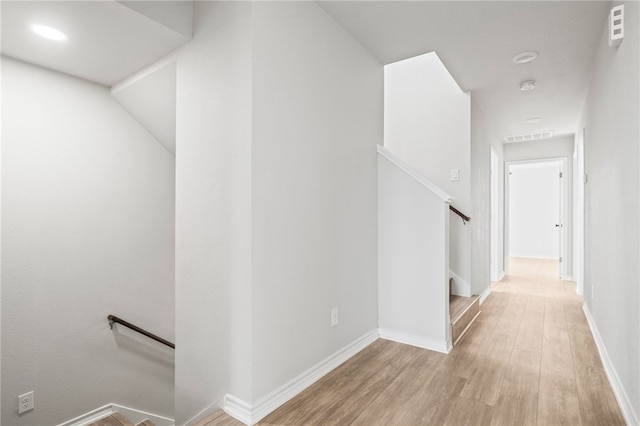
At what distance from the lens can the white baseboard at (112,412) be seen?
265cm

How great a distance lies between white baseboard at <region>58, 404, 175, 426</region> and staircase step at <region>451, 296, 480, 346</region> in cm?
276

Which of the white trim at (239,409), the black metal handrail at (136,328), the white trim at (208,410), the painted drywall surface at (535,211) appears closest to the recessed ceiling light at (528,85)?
the white trim at (239,409)

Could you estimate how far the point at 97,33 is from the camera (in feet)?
6.69

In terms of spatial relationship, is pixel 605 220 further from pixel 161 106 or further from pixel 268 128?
pixel 161 106

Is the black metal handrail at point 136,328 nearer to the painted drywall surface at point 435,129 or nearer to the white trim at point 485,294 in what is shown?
the painted drywall surface at point 435,129

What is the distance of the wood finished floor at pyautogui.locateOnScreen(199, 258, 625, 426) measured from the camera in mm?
1830

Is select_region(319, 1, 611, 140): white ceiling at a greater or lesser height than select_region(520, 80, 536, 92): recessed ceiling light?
greater

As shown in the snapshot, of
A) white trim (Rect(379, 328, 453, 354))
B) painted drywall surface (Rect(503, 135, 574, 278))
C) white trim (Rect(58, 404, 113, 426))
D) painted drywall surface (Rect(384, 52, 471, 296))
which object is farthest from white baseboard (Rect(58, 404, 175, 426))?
painted drywall surface (Rect(503, 135, 574, 278))

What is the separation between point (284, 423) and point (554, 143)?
6534 mm

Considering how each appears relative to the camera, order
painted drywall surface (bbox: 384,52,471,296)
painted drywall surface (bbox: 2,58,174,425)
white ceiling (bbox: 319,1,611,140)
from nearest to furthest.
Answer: white ceiling (bbox: 319,1,611,140) → painted drywall surface (bbox: 2,58,174,425) → painted drywall surface (bbox: 384,52,471,296)

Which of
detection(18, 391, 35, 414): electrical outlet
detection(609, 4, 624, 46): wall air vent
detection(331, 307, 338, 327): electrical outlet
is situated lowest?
detection(18, 391, 35, 414): electrical outlet

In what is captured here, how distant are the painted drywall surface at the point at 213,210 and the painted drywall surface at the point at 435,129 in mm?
2596

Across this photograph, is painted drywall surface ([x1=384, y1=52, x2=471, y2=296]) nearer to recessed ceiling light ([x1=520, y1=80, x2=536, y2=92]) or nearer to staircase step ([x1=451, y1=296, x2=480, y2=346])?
staircase step ([x1=451, y1=296, x2=480, y2=346])

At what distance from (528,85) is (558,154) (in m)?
3.23
